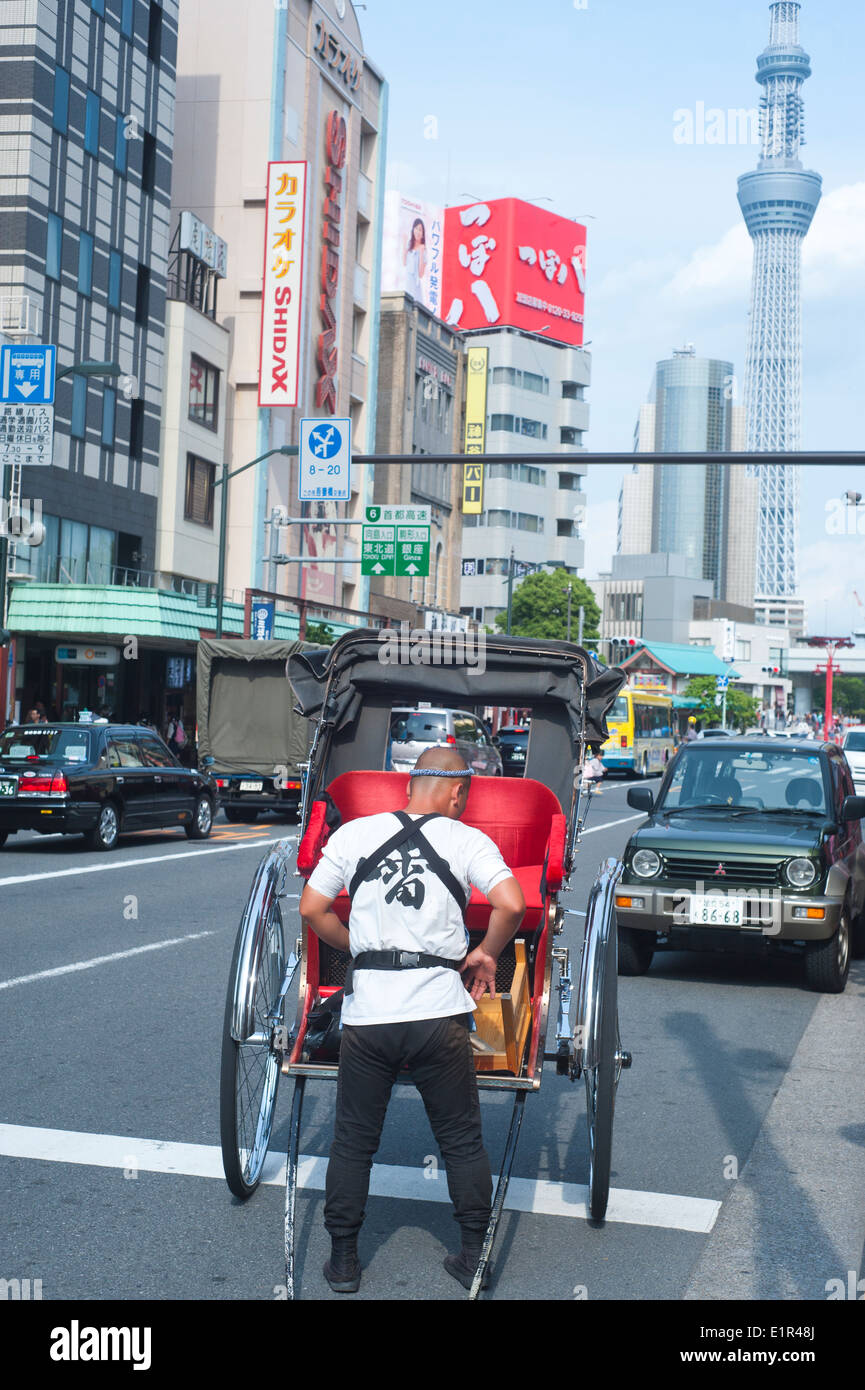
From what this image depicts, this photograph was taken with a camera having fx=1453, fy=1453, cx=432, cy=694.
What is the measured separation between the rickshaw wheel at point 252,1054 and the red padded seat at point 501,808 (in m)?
0.40

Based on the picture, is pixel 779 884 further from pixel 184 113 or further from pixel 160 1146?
pixel 184 113

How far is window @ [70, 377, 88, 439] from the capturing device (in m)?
37.9

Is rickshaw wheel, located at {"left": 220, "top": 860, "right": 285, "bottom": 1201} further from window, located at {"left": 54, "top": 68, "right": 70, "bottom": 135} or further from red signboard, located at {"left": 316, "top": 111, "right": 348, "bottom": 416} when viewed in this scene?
red signboard, located at {"left": 316, "top": 111, "right": 348, "bottom": 416}

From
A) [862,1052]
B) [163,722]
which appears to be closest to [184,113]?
[163,722]

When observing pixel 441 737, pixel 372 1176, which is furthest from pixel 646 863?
pixel 441 737

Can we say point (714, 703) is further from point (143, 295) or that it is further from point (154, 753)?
point (154, 753)

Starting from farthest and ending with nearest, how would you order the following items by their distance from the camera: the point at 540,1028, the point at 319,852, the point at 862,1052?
the point at 862,1052 → the point at 319,852 → the point at 540,1028

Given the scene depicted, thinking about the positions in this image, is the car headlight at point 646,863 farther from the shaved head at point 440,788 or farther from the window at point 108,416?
the window at point 108,416

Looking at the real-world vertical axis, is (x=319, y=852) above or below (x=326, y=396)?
below

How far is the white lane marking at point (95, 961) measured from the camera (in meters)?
9.66

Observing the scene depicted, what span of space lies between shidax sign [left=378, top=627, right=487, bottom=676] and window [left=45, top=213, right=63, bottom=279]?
107ft

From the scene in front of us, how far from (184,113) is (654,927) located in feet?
164
